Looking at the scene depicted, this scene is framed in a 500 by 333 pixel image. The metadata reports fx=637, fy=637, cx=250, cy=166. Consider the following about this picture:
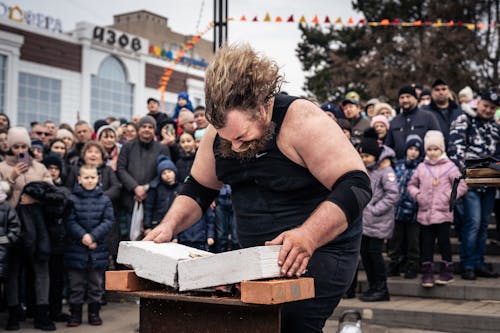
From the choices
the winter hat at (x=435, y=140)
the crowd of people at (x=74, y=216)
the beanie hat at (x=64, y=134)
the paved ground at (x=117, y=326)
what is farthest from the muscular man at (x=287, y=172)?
the beanie hat at (x=64, y=134)

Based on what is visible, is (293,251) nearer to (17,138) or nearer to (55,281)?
(55,281)

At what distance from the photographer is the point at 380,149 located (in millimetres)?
7105

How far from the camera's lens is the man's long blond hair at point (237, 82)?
2.19 m

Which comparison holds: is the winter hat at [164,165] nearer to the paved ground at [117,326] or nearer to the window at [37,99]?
the paved ground at [117,326]

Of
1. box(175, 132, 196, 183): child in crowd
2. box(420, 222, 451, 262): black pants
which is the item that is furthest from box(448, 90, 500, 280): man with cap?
box(175, 132, 196, 183): child in crowd

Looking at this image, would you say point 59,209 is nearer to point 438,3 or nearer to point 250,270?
point 250,270

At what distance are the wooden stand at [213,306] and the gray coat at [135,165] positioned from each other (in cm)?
537

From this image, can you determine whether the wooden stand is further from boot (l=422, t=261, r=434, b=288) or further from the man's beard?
boot (l=422, t=261, r=434, b=288)

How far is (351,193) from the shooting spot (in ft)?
7.24

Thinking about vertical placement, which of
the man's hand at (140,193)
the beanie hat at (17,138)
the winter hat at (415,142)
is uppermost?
the winter hat at (415,142)

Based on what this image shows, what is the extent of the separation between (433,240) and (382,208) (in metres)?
0.68

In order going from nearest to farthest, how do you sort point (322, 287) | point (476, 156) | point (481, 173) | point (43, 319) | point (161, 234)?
1. point (322, 287)
2. point (161, 234)
3. point (481, 173)
4. point (43, 319)
5. point (476, 156)

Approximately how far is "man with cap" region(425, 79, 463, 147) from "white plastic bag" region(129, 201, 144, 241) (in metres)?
4.06

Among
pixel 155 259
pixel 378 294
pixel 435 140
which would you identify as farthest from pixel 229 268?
pixel 435 140
